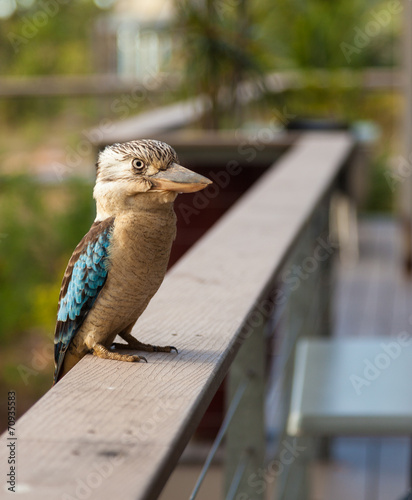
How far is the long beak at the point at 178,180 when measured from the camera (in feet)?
2.77

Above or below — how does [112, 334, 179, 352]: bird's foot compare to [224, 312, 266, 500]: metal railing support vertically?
above

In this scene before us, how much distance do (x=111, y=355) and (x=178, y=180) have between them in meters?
0.21

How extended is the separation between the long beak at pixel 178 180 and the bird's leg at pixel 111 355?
0.19m

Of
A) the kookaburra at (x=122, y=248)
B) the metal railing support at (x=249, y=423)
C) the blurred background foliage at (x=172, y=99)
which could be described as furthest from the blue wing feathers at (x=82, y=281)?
the blurred background foliage at (x=172, y=99)

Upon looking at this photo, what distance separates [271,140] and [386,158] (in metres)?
5.15

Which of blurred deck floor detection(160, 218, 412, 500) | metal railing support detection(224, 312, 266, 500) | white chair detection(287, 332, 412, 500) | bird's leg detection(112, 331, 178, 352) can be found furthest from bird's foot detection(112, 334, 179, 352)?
blurred deck floor detection(160, 218, 412, 500)

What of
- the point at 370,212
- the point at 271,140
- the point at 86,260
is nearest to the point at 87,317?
the point at 86,260

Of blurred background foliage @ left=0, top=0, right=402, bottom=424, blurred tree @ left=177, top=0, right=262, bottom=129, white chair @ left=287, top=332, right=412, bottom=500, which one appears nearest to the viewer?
white chair @ left=287, top=332, right=412, bottom=500

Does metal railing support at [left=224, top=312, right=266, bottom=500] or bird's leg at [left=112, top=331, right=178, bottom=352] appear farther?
metal railing support at [left=224, top=312, right=266, bottom=500]

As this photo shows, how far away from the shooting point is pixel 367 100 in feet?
27.1

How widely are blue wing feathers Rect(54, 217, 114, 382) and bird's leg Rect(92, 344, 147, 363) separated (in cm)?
5

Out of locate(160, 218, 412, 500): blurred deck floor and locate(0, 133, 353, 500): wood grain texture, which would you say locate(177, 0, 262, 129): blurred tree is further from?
locate(0, 133, 353, 500): wood grain texture

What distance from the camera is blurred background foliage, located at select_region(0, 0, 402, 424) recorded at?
12.9 feet

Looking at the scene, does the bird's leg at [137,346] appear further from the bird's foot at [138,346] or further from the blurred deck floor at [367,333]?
the blurred deck floor at [367,333]
